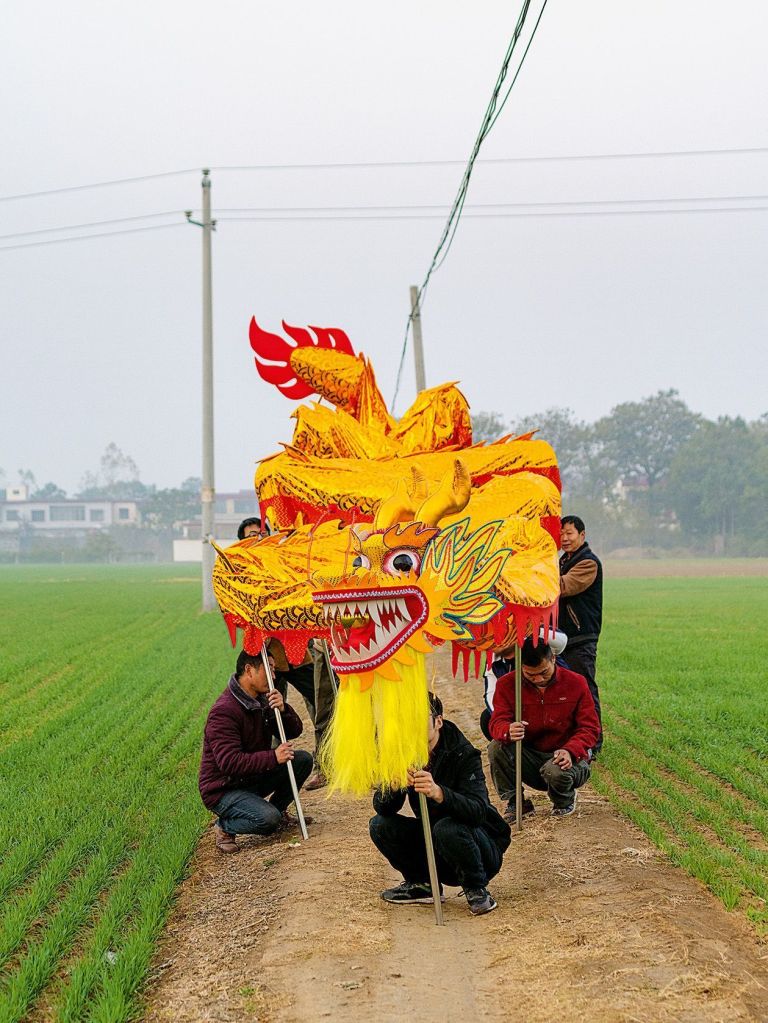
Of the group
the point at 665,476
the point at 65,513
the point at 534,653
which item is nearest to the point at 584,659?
the point at 534,653

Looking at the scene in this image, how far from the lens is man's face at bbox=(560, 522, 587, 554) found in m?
8.08

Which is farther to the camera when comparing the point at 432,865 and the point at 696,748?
the point at 696,748

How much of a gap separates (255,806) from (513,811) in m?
1.67

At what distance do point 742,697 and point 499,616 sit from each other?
7.97 meters

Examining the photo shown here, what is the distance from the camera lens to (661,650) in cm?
1759

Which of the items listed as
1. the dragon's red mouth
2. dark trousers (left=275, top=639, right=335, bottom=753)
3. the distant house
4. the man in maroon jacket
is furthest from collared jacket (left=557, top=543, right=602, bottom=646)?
the distant house

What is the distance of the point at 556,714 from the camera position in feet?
23.1

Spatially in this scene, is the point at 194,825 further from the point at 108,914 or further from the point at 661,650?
the point at 661,650

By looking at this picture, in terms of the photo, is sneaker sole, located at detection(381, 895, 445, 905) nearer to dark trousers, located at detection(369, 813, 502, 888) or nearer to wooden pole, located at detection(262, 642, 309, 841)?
dark trousers, located at detection(369, 813, 502, 888)

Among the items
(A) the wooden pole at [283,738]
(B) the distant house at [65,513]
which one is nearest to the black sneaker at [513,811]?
(A) the wooden pole at [283,738]

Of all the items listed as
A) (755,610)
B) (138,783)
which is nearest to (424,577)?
(138,783)

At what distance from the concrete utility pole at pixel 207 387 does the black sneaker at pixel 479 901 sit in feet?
62.0

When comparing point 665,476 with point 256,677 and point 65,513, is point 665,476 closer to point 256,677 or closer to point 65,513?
point 65,513

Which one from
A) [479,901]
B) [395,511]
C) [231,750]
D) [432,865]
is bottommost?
[479,901]
